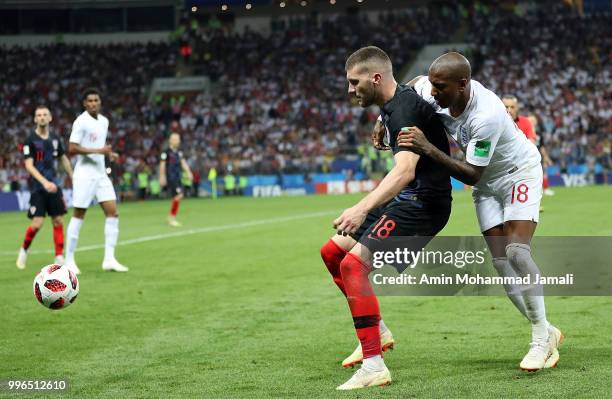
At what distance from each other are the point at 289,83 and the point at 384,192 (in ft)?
148

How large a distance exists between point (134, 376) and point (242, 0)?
141ft

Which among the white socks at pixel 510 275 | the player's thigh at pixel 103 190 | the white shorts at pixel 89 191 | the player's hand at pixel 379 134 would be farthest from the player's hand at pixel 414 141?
the player's thigh at pixel 103 190

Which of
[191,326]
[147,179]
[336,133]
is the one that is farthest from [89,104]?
[336,133]

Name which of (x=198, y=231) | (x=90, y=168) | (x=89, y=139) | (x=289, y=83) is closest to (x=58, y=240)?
(x=90, y=168)

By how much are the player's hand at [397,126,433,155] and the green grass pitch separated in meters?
1.56

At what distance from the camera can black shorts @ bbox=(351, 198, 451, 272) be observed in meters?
6.37

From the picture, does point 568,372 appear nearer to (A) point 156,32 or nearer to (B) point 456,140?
(B) point 456,140

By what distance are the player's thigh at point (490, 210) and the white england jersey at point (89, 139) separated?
7.48 meters

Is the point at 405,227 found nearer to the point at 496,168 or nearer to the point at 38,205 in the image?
the point at 496,168

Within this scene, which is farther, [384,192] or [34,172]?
[34,172]

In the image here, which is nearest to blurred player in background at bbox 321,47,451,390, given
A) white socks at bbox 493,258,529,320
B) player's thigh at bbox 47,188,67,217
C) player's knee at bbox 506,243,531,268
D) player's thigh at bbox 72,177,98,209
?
player's knee at bbox 506,243,531,268

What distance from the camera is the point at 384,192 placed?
599 centimetres

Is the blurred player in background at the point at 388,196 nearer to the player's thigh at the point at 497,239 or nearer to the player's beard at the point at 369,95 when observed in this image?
the player's beard at the point at 369,95

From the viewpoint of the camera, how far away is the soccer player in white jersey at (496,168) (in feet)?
20.5
